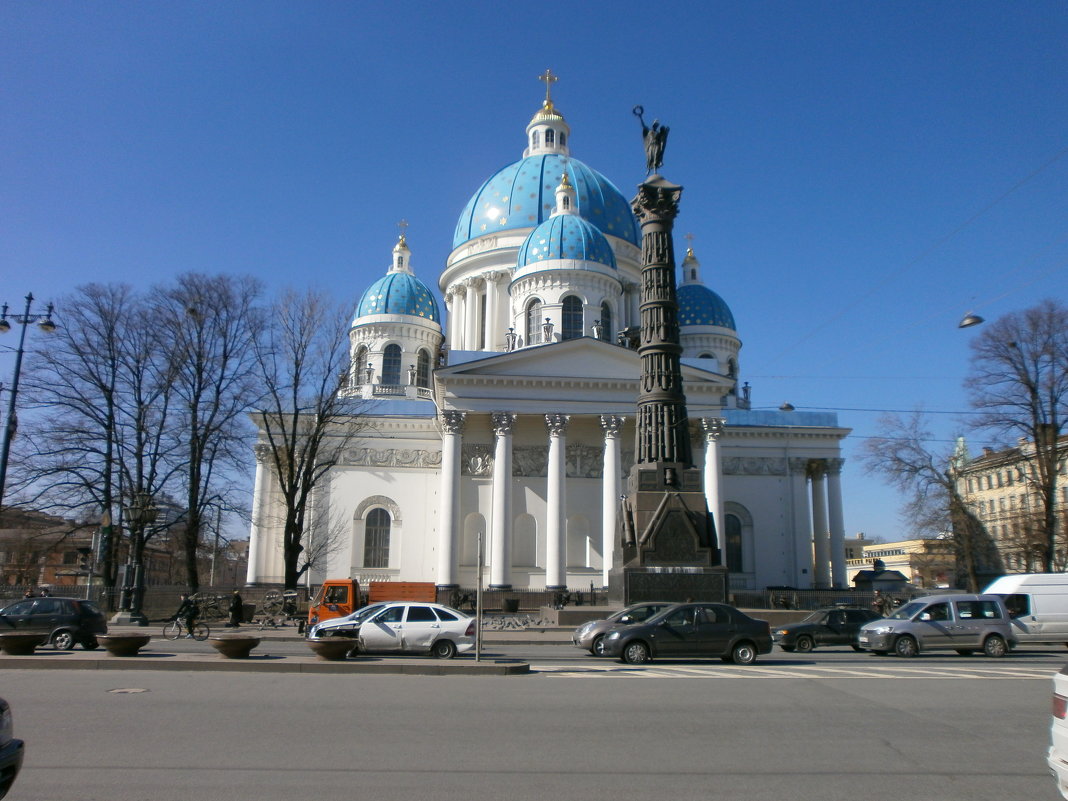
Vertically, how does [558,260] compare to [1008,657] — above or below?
above

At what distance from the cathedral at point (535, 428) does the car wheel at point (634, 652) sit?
657 inches

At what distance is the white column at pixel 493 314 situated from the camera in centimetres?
4744

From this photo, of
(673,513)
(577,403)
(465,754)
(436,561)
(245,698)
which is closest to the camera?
(465,754)

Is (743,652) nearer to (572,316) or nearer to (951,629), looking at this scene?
(951,629)

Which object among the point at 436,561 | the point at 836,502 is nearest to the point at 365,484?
the point at 436,561

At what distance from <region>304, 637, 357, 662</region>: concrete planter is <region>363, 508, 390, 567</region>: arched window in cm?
2637

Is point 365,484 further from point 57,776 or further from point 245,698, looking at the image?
point 57,776

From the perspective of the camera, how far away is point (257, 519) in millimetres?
38656

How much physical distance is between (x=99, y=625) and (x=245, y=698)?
11.0 metres

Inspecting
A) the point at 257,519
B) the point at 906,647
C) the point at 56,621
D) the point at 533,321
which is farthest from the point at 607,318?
the point at 56,621

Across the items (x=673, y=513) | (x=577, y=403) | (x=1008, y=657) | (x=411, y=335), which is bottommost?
(x=1008, y=657)

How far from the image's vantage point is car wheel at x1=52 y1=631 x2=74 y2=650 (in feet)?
60.5

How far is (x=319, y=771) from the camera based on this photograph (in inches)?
263

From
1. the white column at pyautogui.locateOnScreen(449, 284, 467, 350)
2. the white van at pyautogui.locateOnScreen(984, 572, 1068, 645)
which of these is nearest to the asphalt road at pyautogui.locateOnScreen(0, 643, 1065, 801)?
the white van at pyautogui.locateOnScreen(984, 572, 1068, 645)
